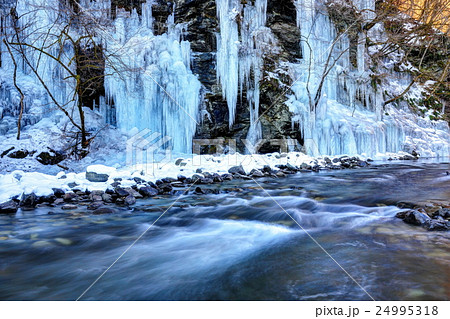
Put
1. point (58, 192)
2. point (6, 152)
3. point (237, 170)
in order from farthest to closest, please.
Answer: point (6, 152), point (237, 170), point (58, 192)

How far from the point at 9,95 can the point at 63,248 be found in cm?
966

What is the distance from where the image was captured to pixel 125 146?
9.22 metres

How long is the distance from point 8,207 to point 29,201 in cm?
38

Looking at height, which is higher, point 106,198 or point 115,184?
point 115,184

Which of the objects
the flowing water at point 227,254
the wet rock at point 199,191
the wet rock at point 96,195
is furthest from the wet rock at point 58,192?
the wet rock at point 199,191

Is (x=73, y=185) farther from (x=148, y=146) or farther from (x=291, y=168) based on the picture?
(x=291, y=168)

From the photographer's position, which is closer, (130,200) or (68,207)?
(68,207)

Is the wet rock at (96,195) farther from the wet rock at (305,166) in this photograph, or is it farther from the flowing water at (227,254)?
the wet rock at (305,166)

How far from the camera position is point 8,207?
11.5ft

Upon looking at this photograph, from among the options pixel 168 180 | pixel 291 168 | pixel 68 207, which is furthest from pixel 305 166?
pixel 68 207

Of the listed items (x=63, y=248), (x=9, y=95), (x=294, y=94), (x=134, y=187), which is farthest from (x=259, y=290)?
(x=9, y=95)

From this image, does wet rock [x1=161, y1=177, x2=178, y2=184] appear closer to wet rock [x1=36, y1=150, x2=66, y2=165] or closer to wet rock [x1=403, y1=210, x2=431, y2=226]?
wet rock [x1=36, y1=150, x2=66, y2=165]

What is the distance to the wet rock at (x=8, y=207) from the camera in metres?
3.47
